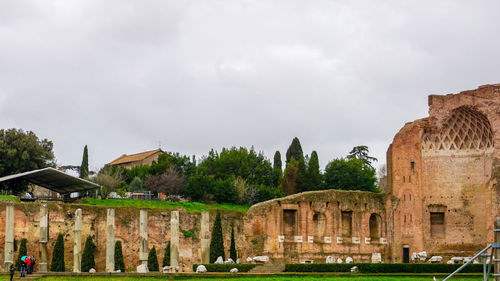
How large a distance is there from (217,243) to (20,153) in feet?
81.7

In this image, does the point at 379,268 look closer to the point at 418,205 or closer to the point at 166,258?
the point at 418,205

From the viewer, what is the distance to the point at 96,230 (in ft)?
146

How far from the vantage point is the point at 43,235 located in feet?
129

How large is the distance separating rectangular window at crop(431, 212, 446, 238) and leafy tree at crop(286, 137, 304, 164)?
1326 inches

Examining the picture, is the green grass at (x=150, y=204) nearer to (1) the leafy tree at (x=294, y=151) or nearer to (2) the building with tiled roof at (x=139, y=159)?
(1) the leafy tree at (x=294, y=151)

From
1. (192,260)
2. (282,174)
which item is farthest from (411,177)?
(282,174)

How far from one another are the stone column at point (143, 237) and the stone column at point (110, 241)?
63.3 inches

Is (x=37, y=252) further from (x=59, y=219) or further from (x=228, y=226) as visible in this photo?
(x=228, y=226)

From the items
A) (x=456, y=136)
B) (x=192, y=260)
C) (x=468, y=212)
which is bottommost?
(x=192, y=260)

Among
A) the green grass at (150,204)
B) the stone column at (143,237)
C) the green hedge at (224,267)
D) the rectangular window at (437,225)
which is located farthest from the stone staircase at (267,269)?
the green grass at (150,204)

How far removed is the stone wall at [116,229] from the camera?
4222 cm

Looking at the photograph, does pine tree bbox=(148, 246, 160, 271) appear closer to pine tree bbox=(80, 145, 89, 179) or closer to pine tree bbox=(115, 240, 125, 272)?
pine tree bbox=(115, 240, 125, 272)

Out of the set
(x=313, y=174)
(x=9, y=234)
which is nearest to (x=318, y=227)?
(x=9, y=234)

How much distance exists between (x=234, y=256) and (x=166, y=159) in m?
32.9
